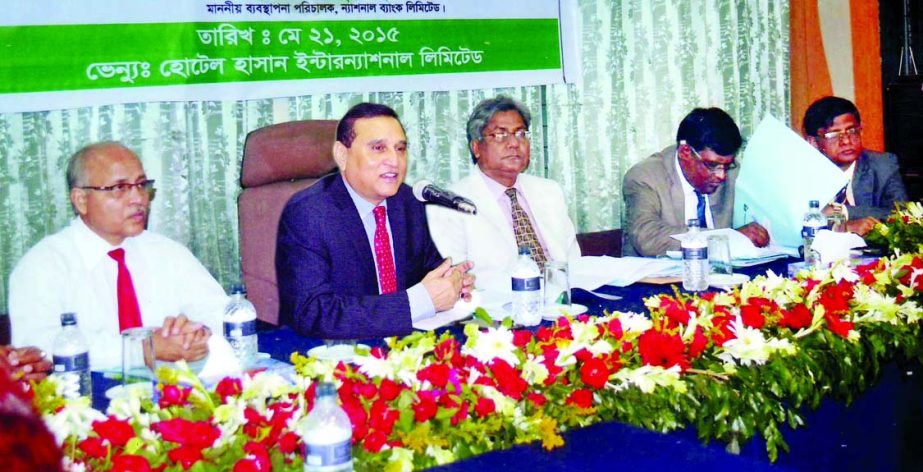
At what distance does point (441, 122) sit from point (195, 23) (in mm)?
1189

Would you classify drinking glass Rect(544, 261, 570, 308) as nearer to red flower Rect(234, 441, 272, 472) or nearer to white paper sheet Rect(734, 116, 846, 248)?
white paper sheet Rect(734, 116, 846, 248)

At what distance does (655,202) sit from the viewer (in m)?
3.82

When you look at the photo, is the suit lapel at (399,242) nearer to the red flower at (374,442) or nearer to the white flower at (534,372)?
the white flower at (534,372)

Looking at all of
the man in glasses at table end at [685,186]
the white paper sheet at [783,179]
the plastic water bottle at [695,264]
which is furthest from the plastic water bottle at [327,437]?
the white paper sheet at [783,179]

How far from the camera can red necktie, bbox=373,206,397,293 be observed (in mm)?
2859

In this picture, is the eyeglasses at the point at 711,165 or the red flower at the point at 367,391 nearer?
the red flower at the point at 367,391

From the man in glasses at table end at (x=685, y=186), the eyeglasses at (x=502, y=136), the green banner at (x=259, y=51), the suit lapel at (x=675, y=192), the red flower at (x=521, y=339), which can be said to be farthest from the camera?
the suit lapel at (x=675, y=192)

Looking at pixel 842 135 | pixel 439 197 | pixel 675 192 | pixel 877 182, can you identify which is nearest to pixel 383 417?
pixel 439 197

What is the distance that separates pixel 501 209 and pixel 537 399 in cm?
203

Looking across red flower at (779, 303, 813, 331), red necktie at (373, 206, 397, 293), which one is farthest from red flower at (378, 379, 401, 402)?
red necktie at (373, 206, 397, 293)

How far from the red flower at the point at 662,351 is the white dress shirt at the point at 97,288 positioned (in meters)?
1.16

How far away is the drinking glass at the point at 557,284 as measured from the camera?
2.68 metres

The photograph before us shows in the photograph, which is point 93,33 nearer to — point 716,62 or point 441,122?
point 441,122

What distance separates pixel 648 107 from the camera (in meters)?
5.09
